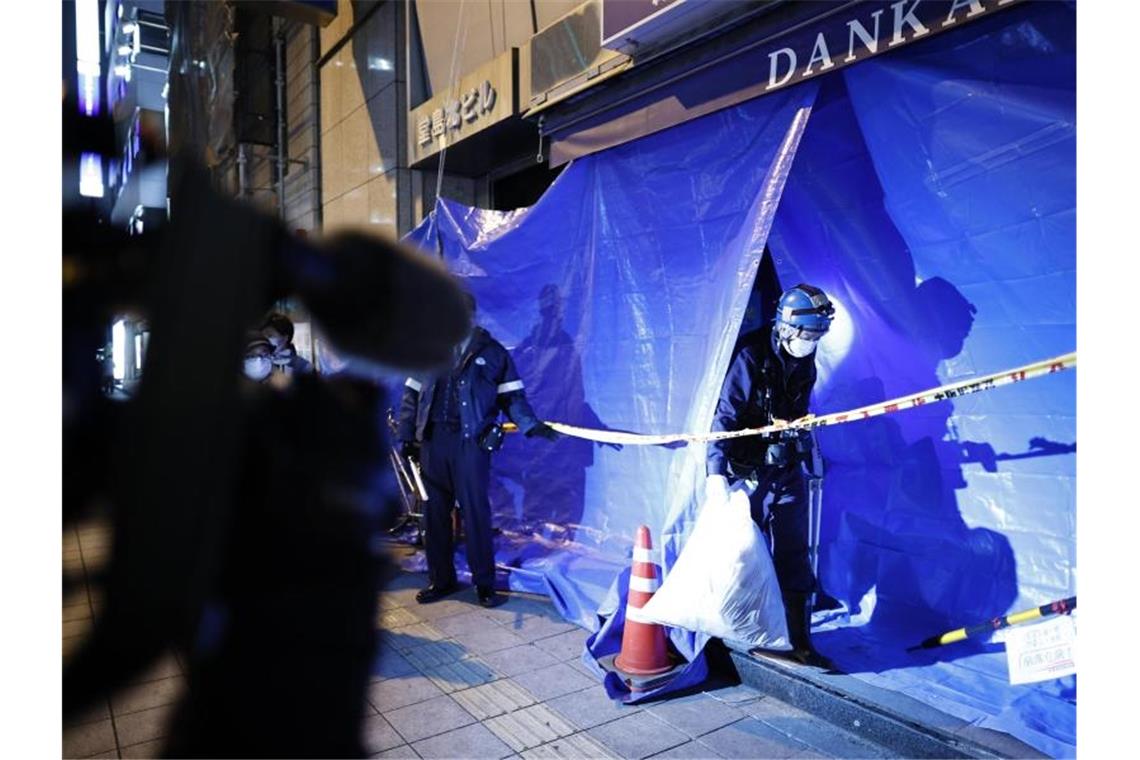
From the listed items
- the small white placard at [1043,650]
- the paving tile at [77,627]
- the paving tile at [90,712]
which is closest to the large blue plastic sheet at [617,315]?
the small white placard at [1043,650]

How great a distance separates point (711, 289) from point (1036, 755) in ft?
8.34

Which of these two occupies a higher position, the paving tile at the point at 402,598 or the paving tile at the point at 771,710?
the paving tile at the point at 402,598

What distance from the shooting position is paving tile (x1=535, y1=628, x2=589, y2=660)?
13.2 feet

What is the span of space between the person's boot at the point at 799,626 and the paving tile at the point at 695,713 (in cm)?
50

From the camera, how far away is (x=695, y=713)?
10.8 feet

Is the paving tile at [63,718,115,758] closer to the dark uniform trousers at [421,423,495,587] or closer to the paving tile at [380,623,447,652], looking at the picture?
the paving tile at [380,623,447,652]

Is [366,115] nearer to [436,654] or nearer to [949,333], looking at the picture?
[436,654]

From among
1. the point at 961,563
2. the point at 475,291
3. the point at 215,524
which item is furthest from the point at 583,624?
the point at 215,524

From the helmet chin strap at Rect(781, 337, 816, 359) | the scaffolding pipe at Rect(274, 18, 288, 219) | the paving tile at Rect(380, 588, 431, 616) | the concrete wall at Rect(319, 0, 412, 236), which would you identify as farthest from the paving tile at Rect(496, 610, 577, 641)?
the scaffolding pipe at Rect(274, 18, 288, 219)

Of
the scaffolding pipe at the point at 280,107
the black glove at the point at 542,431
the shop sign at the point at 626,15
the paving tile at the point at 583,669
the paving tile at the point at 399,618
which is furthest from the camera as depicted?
the scaffolding pipe at the point at 280,107

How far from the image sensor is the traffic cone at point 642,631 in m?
3.58

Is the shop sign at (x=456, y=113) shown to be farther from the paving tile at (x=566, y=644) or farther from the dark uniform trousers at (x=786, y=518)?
the paving tile at (x=566, y=644)

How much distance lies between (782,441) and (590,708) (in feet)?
5.61

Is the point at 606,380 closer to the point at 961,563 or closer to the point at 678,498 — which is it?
the point at 678,498
